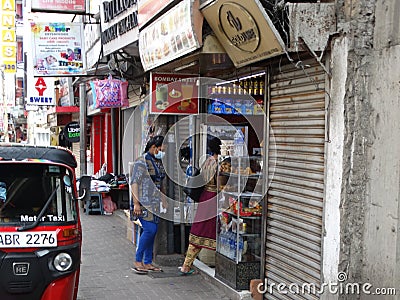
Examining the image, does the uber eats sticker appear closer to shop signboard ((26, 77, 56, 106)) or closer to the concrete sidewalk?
shop signboard ((26, 77, 56, 106))

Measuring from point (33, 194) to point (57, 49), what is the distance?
8.48 m

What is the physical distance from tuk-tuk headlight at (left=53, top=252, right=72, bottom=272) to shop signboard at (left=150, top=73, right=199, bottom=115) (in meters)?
3.34

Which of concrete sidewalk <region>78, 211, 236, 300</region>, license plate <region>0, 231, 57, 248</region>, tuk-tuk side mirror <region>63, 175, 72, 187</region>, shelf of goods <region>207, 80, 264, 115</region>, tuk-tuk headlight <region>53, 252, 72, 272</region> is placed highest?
shelf of goods <region>207, 80, 264, 115</region>

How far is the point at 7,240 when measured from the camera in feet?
17.5

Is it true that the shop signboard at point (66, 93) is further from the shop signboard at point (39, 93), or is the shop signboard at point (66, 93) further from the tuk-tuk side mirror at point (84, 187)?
the tuk-tuk side mirror at point (84, 187)

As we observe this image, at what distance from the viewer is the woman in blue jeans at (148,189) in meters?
8.02

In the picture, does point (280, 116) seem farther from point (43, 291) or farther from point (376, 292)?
point (43, 291)

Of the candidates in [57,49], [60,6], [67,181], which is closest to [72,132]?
[57,49]

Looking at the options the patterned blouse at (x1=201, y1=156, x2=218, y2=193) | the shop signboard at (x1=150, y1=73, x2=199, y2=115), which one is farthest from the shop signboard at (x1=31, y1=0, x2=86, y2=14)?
the patterned blouse at (x1=201, y1=156, x2=218, y2=193)

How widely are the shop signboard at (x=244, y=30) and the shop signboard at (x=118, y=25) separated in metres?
3.52

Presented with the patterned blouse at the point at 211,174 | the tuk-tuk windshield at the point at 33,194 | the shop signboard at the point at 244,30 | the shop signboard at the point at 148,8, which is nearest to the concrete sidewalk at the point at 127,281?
the patterned blouse at the point at 211,174

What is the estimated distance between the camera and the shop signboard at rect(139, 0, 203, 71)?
6312 mm

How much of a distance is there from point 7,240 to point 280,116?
3.24 meters

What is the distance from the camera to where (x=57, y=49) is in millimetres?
13414
